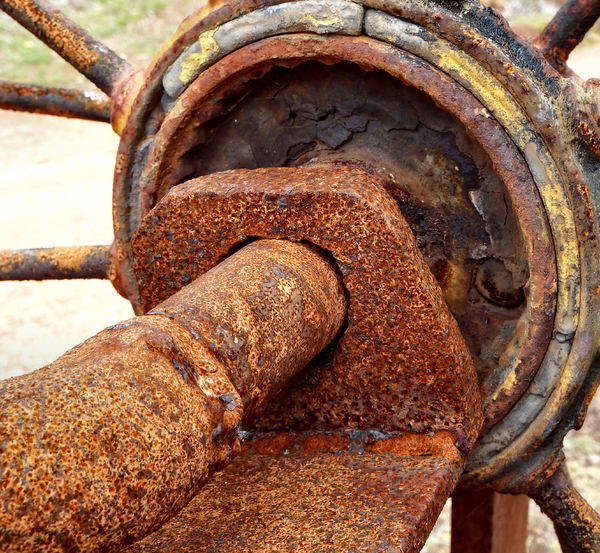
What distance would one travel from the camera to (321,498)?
101 centimetres

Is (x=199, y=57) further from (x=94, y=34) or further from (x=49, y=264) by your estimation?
(x=94, y=34)

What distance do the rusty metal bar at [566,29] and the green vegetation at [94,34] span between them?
5508 mm

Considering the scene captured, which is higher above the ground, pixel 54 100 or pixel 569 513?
pixel 54 100

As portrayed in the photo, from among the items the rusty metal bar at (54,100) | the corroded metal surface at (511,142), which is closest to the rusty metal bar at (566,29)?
the corroded metal surface at (511,142)

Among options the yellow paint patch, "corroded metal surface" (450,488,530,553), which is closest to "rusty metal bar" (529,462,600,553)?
"corroded metal surface" (450,488,530,553)

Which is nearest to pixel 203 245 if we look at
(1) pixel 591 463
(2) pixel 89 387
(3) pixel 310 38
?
(3) pixel 310 38

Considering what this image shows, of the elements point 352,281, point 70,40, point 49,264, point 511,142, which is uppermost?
point 511,142

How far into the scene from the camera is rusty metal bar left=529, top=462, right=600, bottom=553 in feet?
4.39

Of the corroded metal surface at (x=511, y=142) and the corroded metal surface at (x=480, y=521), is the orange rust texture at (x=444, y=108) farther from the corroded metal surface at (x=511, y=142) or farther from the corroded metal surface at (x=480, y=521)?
the corroded metal surface at (x=480, y=521)

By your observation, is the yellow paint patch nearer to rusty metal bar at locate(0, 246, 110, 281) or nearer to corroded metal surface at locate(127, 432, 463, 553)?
rusty metal bar at locate(0, 246, 110, 281)

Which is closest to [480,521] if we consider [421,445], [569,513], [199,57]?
[569,513]

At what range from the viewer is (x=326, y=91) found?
1385 mm

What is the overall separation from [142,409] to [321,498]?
1.07 ft

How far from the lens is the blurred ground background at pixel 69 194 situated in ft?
11.7
